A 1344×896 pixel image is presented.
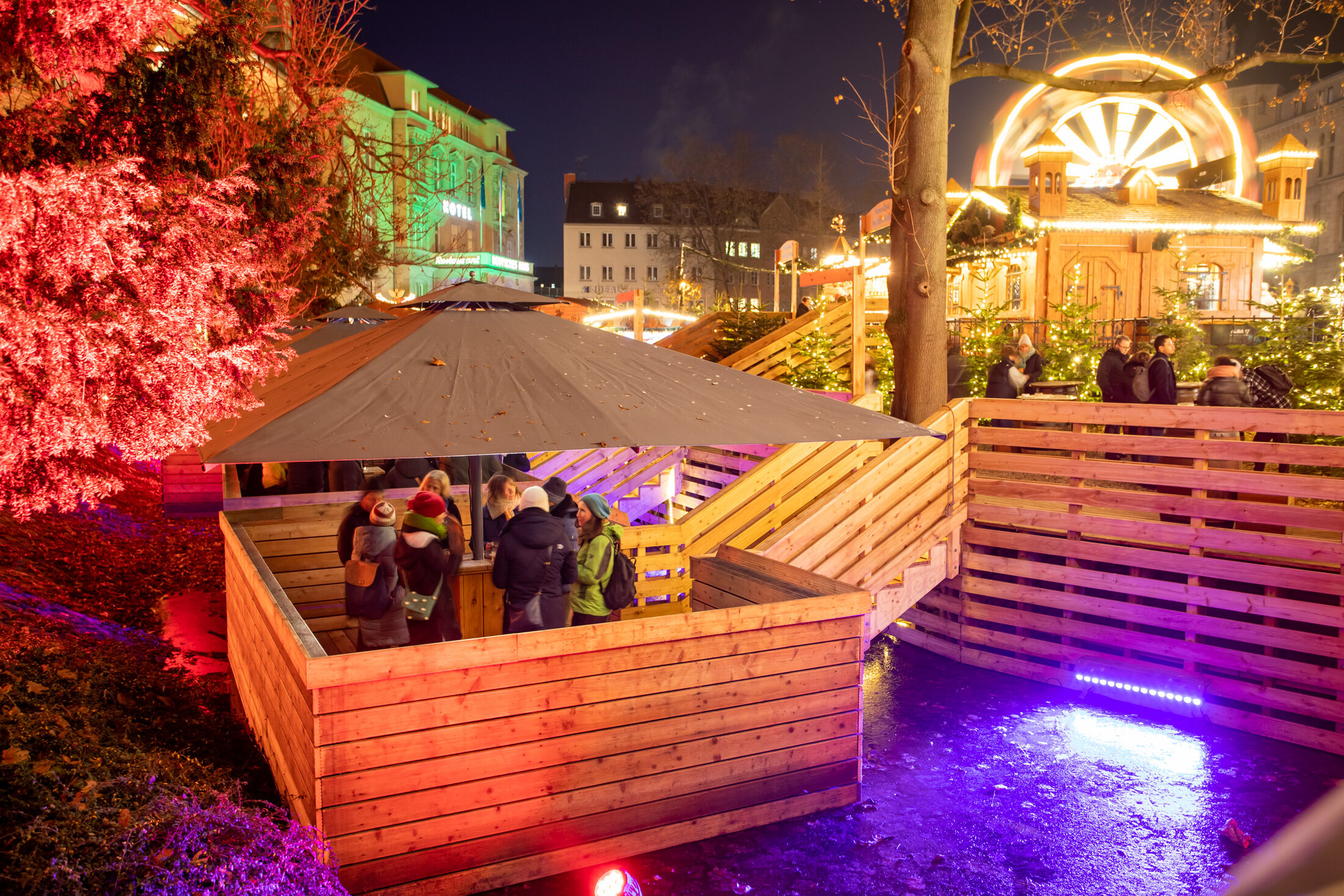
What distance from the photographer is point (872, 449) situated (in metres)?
9.94

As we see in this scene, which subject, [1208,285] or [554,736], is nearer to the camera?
[554,736]

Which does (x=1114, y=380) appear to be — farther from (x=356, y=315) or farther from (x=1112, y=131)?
(x=1112, y=131)

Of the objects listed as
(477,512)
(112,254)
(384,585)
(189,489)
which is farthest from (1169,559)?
(189,489)

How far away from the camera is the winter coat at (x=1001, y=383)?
10984 mm

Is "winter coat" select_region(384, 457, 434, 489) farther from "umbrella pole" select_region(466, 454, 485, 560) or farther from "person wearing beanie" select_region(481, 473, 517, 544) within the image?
"umbrella pole" select_region(466, 454, 485, 560)

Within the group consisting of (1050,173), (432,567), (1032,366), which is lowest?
(432,567)

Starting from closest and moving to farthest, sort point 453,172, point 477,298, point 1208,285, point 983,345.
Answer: point 477,298, point 983,345, point 1208,285, point 453,172

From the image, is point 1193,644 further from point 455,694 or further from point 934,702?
point 455,694

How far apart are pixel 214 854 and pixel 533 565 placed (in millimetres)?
2568

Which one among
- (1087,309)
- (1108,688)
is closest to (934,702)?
(1108,688)

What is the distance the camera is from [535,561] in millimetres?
5805

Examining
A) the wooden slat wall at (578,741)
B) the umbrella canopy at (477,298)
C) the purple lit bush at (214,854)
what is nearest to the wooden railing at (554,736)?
the wooden slat wall at (578,741)

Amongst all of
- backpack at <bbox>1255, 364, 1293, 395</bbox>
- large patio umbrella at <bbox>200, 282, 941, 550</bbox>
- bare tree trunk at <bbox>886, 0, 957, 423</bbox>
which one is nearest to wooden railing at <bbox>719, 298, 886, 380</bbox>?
bare tree trunk at <bbox>886, 0, 957, 423</bbox>

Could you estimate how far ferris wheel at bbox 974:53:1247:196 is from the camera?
2492 centimetres
